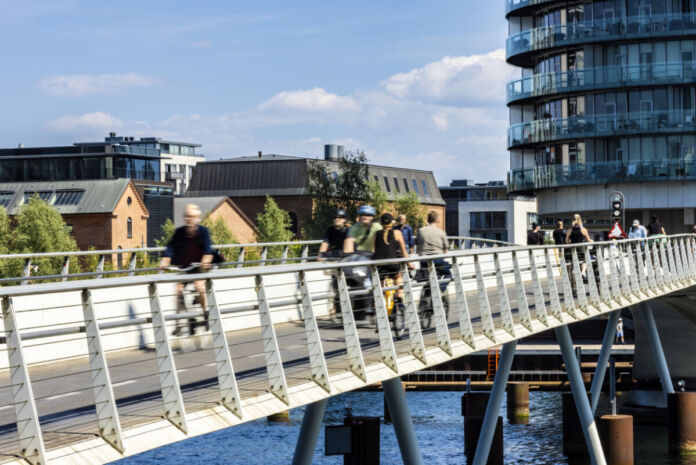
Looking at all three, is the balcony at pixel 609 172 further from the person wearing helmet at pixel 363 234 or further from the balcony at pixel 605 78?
the person wearing helmet at pixel 363 234

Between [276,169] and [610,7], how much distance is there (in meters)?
59.4

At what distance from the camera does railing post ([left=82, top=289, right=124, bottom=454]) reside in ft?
25.5

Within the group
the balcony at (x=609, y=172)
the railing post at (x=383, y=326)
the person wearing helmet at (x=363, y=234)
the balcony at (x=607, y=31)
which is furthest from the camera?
the balcony at (x=609, y=172)

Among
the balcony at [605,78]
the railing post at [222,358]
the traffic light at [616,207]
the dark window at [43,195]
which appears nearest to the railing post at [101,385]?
the railing post at [222,358]

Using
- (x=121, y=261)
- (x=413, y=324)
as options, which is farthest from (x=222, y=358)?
(x=121, y=261)

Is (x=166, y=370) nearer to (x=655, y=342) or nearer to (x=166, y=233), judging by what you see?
(x=655, y=342)

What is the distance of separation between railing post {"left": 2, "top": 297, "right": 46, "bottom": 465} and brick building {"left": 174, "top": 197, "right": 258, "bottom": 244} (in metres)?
94.1

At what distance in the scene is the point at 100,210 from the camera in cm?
9825

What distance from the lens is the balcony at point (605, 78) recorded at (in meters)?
56.9

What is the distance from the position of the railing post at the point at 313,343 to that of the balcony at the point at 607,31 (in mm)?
49463

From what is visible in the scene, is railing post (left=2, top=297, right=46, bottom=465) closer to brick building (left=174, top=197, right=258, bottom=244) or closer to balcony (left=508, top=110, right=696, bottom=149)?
balcony (left=508, top=110, right=696, bottom=149)

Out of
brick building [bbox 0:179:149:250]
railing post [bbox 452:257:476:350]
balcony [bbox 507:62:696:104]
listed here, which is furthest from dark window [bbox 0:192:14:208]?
railing post [bbox 452:257:476:350]

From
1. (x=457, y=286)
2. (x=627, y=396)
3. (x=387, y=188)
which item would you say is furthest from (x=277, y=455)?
(x=387, y=188)

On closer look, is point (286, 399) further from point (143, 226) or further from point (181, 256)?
point (143, 226)
